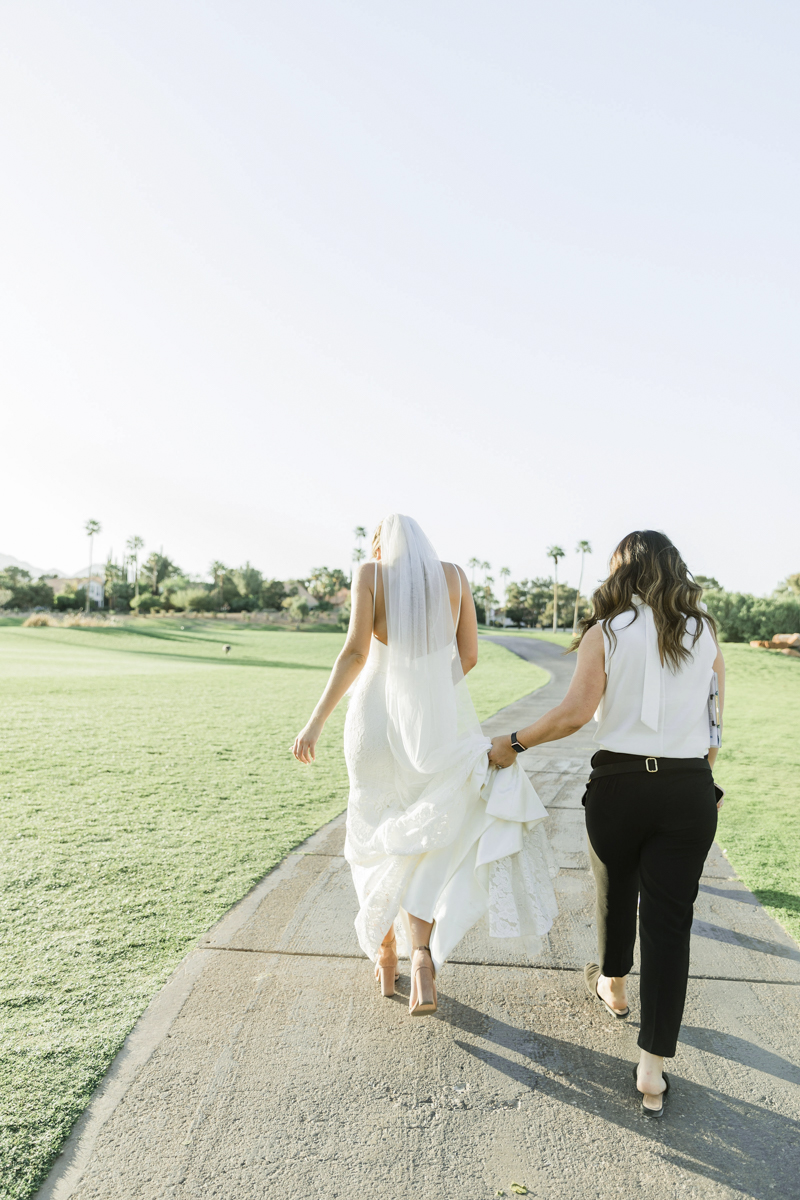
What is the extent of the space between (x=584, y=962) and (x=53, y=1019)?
2.23m

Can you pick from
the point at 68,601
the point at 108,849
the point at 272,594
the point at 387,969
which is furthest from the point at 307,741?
the point at 272,594

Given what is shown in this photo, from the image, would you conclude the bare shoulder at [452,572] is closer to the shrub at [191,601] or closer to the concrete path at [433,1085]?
the concrete path at [433,1085]

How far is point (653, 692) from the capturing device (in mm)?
2469

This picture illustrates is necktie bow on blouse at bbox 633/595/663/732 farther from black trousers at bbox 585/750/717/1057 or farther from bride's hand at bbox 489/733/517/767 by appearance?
bride's hand at bbox 489/733/517/767

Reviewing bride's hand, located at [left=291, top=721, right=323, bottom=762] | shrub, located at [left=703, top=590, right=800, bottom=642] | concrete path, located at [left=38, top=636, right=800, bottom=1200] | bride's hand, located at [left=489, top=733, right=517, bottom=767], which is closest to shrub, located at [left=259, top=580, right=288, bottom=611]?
shrub, located at [left=703, top=590, right=800, bottom=642]

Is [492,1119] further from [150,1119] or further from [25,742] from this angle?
[25,742]

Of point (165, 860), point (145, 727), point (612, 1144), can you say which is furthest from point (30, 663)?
point (612, 1144)

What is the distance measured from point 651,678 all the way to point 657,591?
30 centimetres

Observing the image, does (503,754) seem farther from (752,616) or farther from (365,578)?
(752,616)

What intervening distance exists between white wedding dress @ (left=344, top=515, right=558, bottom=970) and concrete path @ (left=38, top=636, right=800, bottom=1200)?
12.6 inches

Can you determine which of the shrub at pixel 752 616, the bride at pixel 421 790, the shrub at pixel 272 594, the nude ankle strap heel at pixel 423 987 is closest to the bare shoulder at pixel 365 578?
the bride at pixel 421 790

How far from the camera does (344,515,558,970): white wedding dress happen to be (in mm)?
2779

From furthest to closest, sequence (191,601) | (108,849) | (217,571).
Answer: (217,571), (191,601), (108,849)

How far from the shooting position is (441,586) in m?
3.12
